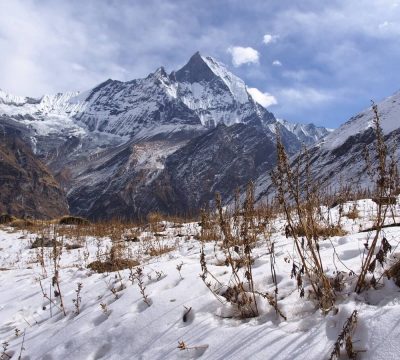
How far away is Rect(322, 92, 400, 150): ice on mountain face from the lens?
16600cm

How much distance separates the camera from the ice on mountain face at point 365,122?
16600 centimetres

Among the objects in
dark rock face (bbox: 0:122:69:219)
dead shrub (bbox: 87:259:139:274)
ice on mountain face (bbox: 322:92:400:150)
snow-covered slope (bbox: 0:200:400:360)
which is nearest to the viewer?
snow-covered slope (bbox: 0:200:400:360)

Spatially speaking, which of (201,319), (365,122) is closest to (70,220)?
(201,319)

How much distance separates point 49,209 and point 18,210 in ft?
59.0

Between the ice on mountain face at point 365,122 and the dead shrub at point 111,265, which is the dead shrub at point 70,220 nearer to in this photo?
the dead shrub at point 111,265

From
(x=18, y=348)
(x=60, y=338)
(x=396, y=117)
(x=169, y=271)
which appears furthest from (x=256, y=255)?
(x=396, y=117)

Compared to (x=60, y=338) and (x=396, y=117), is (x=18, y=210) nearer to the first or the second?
(x=396, y=117)

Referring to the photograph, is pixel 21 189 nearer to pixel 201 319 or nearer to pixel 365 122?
pixel 365 122

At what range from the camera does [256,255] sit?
545 cm

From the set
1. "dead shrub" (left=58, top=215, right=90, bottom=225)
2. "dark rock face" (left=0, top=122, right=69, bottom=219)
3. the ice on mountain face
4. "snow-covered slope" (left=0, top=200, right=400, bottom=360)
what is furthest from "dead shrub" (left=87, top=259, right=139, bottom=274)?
"dark rock face" (left=0, top=122, right=69, bottom=219)

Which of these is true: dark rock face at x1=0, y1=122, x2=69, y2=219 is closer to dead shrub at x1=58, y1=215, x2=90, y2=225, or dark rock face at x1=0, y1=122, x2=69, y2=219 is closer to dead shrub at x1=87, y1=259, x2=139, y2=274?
dead shrub at x1=58, y1=215, x2=90, y2=225

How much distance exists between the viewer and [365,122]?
572ft

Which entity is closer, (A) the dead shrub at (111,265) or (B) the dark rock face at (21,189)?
(A) the dead shrub at (111,265)

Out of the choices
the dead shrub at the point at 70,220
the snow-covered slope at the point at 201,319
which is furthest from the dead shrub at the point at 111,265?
the dead shrub at the point at 70,220
